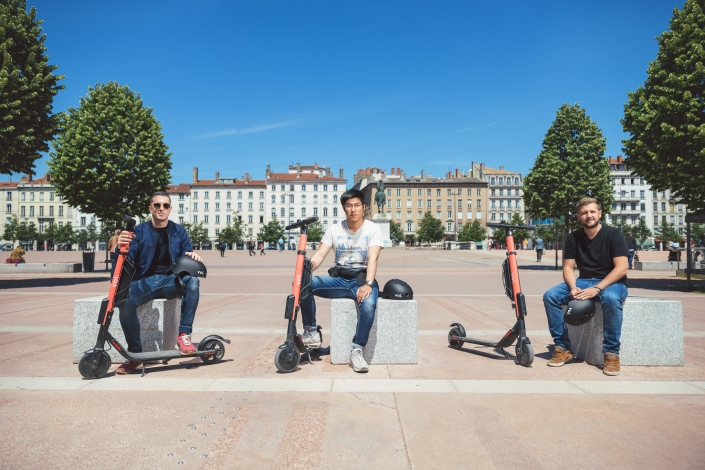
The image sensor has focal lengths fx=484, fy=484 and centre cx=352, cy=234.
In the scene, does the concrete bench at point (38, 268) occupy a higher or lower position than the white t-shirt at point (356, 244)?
lower

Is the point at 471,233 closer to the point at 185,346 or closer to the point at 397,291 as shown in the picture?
the point at 397,291

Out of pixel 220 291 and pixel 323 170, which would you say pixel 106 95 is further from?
pixel 323 170

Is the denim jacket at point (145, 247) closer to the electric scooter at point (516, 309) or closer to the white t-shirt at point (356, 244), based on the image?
the white t-shirt at point (356, 244)

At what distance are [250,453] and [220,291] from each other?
1119 centimetres

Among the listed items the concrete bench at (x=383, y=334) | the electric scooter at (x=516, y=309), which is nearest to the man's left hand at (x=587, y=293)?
the electric scooter at (x=516, y=309)

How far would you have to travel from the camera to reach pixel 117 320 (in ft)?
16.6

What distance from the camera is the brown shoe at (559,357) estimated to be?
5.04 metres

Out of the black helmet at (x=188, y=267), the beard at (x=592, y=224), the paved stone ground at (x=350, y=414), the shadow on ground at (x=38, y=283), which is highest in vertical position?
the beard at (x=592, y=224)

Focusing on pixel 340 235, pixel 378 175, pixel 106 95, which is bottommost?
pixel 340 235

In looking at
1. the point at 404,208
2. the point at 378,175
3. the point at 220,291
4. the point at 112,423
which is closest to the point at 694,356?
the point at 112,423

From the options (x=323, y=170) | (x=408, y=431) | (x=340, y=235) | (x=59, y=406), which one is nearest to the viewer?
(x=408, y=431)

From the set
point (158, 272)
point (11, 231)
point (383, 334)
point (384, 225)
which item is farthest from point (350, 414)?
point (11, 231)

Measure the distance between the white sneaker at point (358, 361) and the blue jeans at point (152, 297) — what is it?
169cm

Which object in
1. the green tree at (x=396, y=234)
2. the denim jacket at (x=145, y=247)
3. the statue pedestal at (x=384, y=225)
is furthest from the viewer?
the green tree at (x=396, y=234)
